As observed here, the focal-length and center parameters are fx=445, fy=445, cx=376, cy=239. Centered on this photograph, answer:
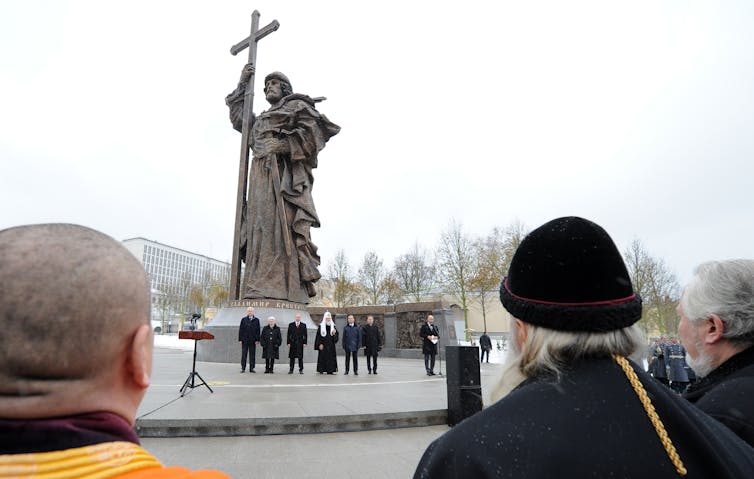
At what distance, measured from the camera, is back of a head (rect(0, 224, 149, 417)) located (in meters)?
0.90

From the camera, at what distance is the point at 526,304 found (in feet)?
4.43

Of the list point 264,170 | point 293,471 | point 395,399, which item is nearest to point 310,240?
point 264,170

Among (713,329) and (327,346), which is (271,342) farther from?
(713,329)

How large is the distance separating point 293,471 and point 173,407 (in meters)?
3.01

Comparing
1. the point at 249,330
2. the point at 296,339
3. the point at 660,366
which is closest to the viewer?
the point at 660,366

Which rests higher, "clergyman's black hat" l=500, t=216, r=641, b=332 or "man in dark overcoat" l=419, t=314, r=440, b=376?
"clergyman's black hat" l=500, t=216, r=641, b=332

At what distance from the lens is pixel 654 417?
112 centimetres

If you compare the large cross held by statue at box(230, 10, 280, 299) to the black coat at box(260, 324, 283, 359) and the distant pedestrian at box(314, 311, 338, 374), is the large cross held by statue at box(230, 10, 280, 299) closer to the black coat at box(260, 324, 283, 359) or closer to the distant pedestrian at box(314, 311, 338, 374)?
the black coat at box(260, 324, 283, 359)

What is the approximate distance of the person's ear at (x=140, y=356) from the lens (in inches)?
41.2

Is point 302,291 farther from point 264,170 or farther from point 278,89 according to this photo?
point 278,89

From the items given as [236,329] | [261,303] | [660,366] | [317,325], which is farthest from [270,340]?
[660,366]

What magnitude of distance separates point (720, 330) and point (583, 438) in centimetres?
153

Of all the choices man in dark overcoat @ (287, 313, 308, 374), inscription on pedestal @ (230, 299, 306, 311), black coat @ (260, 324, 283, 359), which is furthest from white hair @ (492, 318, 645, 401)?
inscription on pedestal @ (230, 299, 306, 311)

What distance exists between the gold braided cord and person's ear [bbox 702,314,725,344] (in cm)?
127
